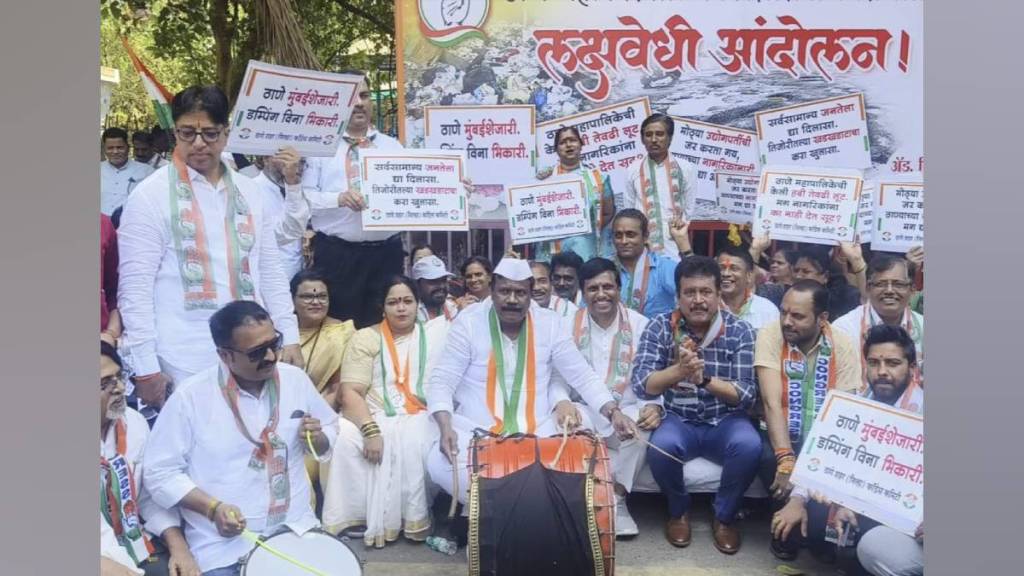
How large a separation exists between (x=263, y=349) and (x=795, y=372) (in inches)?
81.7

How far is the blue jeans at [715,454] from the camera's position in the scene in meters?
4.81

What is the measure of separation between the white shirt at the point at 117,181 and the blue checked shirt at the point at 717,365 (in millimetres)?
2095

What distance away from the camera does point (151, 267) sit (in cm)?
476

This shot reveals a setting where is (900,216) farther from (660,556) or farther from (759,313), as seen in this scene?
(660,556)

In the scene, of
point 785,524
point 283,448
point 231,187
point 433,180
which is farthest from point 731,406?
point 231,187

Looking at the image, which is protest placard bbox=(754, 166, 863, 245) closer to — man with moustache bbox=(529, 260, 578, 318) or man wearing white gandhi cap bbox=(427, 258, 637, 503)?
man with moustache bbox=(529, 260, 578, 318)

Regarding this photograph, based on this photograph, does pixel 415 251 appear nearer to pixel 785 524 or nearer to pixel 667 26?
pixel 667 26

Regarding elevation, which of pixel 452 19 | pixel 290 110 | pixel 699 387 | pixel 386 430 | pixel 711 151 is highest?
pixel 452 19

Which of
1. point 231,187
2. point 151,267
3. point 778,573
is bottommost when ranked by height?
point 778,573

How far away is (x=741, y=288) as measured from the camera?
192 inches

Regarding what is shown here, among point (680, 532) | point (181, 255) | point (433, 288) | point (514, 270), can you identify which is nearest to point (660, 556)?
point (680, 532)

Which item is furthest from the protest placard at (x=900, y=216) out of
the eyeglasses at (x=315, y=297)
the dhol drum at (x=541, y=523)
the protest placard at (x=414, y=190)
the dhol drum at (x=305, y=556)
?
the dhol drum at (x=305, y=556)

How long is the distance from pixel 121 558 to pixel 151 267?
44.6 inches

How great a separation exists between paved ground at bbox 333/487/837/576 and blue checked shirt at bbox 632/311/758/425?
34cm
